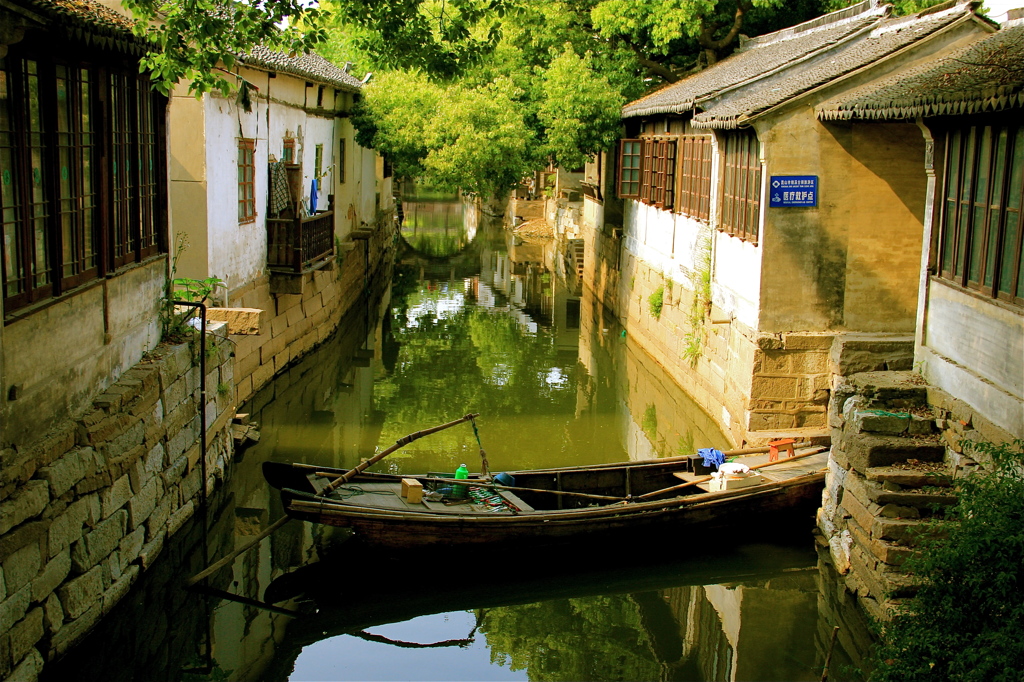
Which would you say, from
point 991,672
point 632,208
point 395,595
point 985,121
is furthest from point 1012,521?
point 632,208

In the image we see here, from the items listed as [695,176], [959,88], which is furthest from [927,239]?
[695,176]

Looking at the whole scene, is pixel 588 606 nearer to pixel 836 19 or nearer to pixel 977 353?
pixel 977 353

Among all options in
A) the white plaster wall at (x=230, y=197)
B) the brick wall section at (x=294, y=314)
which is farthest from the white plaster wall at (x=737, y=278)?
the white plaster wall at (x=230, y=197)

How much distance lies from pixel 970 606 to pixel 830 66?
9.16 meters

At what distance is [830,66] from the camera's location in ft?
44.2

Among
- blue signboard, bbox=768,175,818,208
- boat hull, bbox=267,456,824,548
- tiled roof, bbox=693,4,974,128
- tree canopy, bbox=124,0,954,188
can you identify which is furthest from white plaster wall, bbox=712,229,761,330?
tree canopy, bbox=124,0,954,188

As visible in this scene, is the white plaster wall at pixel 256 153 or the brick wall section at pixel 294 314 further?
the brick wall section at pixel 294 314

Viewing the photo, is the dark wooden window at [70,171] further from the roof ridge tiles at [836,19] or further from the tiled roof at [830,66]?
the roof ridge tiles at [836,19]

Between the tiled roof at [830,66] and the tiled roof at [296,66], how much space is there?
5.68m

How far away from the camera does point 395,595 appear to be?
960cm

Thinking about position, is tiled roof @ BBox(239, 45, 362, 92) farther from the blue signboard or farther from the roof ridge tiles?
the roof ridge tiles

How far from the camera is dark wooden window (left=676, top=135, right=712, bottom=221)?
1666 centimetres

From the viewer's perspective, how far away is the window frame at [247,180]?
15664mm

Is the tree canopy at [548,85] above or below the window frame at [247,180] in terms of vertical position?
above
